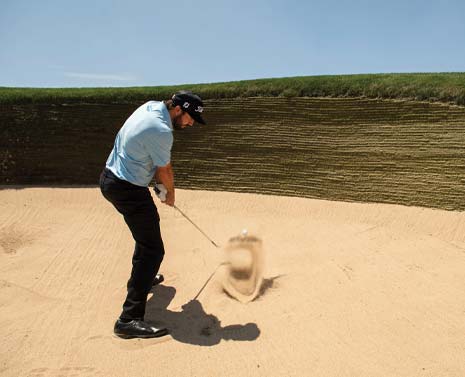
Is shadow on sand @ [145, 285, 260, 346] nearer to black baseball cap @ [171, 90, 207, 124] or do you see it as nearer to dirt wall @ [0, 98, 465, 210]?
black baseball cap @ [171, 90, 207, 124]

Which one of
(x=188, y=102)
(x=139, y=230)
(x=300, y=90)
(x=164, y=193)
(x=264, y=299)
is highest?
(x=300, y=90)

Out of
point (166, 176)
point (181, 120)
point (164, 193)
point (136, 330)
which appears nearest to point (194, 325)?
point (136, 330)

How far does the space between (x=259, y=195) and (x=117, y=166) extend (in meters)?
4.85

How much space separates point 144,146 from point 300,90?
17.6 feet

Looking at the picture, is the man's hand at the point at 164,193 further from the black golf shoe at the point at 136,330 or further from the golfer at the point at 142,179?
the black golf shoe at the point at 136,330

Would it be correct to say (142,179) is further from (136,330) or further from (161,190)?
(136,330)

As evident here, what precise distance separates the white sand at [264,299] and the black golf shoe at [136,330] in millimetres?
72

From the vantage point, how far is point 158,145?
3.50 meters

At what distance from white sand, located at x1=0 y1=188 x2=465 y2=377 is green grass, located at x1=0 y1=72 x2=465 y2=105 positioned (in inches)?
81.9

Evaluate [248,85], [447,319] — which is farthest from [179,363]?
[248,85]

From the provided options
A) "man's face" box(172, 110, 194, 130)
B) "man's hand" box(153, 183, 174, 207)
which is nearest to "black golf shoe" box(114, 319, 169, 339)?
"man's hand" box(153, 183, 174, 207)

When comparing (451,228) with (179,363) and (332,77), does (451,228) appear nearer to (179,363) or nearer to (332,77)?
(332,77)

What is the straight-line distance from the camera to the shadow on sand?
3.78 m

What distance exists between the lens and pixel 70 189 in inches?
365
